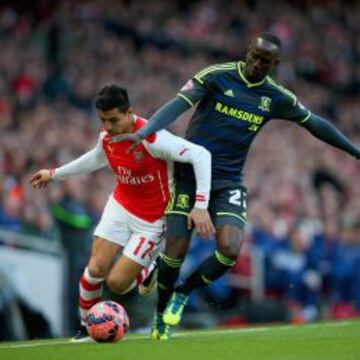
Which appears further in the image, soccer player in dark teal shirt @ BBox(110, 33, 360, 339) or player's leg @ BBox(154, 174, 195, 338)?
player's leg @ BBox(154, 174, 195, 338)

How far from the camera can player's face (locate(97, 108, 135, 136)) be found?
37.5 ft

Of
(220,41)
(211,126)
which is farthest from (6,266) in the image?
(220,41)

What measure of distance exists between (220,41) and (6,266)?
40.0 ft

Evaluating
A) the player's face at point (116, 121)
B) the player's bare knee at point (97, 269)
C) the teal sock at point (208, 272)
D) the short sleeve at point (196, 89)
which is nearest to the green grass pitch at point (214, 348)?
the teal sock at point (208, 272)

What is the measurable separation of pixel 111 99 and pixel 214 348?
2086 millimetres

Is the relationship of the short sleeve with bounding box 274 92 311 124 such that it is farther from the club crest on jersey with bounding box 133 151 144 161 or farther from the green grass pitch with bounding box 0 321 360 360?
the green grass pitch with bounding box 0 321 360 360

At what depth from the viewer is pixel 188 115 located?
23328 mm

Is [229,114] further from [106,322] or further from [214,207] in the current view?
[106,322]

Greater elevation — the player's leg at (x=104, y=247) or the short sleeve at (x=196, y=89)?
the short sleeve at (x=196, y=89)

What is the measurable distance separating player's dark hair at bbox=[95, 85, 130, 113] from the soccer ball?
159 centimetres

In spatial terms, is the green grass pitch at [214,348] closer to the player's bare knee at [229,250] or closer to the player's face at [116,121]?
the player's bare knee at [229,250]

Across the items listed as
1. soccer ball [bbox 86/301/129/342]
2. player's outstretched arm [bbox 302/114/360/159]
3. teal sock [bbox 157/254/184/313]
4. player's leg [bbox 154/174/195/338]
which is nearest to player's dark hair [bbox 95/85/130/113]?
player's leg [bbox 154/174/195/338]

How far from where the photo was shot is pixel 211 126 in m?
11.8

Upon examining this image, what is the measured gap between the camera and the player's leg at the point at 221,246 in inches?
455
